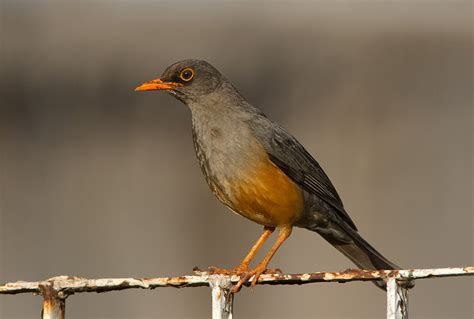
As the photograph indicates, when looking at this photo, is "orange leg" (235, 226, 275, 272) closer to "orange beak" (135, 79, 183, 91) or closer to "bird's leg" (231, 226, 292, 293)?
"bird's leg" (231, 226, 292, 293)

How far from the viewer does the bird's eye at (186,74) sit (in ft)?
20.5

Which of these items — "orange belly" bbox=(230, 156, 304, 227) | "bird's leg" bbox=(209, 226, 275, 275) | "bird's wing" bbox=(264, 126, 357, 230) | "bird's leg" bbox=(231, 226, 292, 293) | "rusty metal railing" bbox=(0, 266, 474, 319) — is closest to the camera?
"rusty metal railing" bbox=(0, 266, 474, 319)

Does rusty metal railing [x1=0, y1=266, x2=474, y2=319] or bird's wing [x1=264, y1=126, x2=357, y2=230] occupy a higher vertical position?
bird's wing [x1=264, y1=126, x2=357, y2=230]

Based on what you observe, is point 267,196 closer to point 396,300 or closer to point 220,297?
point 220,297

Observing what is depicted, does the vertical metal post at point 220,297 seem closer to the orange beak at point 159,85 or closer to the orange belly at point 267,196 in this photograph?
the orange belly at point 267,196

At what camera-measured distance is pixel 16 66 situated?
28.1ft

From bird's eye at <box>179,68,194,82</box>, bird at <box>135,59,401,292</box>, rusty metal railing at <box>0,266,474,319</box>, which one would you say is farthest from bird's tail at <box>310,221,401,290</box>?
rusty metal railing at <box>0,266,474,319</box>

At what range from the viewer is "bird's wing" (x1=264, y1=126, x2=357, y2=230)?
241 inches

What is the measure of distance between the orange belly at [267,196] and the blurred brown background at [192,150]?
136cm

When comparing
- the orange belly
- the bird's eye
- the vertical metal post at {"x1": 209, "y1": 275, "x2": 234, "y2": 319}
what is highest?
the bird's eye

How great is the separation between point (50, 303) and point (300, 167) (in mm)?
3256

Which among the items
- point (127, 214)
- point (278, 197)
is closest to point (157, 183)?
point (127, 214)

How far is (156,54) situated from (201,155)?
2.66 metres

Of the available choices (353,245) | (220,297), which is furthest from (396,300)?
(353,245)
